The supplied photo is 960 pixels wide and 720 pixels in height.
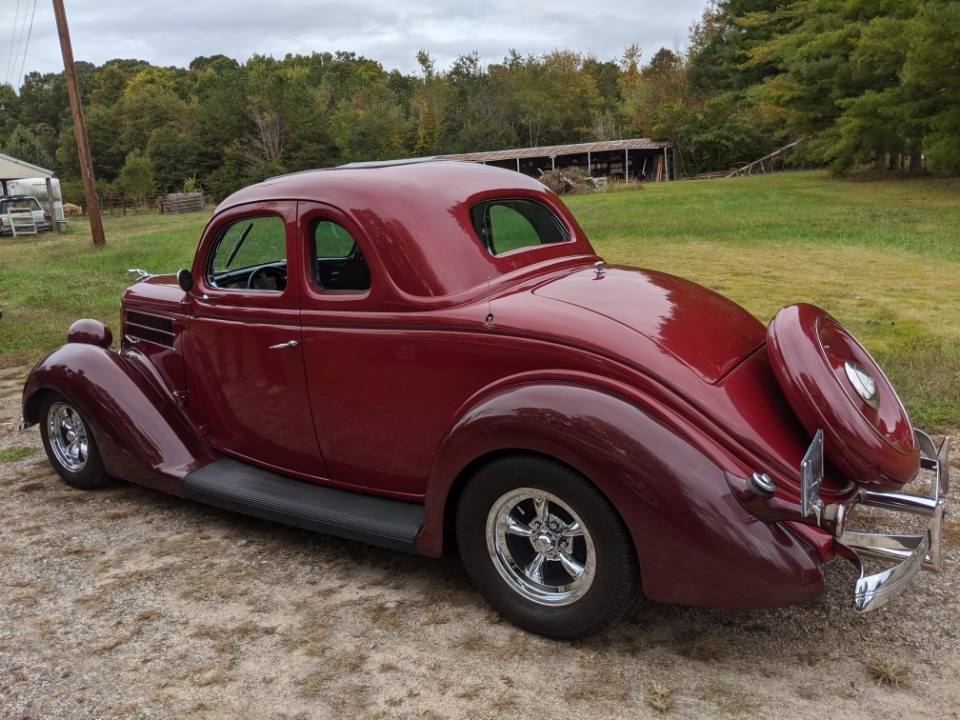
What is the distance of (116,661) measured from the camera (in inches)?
116

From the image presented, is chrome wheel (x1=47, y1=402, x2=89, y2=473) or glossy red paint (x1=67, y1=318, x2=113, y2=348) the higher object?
glossy red paint (x1=67, y1=318, x2=113, y2=348)

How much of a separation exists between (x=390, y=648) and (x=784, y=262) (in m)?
10.6

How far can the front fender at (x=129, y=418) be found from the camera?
411 cm

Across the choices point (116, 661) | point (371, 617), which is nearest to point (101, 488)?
point (116, 661)

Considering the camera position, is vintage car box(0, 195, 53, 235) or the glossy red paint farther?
vintage car box(0, 195, 53, 235)

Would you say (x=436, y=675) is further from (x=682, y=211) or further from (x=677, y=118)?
(x=677, y=118)

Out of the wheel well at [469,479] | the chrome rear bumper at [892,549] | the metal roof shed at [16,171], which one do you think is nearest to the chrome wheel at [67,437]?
the wheel well at [469,479]

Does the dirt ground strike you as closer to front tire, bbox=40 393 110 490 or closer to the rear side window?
front tire, bbox=40 393 110 490

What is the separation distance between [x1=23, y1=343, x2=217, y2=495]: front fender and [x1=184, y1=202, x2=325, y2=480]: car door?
14 cm

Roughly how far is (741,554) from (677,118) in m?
49.3

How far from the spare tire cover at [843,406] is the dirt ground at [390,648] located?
650 millimetres

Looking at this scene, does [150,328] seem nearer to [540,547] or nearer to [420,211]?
[420,211]

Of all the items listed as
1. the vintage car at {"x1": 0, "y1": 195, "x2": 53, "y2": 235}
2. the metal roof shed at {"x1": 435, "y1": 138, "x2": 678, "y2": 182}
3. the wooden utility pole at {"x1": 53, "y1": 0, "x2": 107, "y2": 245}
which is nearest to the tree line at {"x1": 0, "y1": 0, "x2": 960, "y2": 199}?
the metal roof shed at {"x1": 435, "y1": 138, "x2": 678, "y2": 182}

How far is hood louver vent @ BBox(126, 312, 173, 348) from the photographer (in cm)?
437
